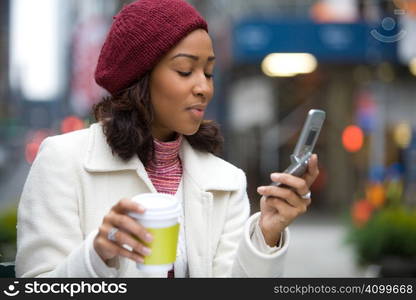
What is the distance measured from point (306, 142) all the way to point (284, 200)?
0.57 feet

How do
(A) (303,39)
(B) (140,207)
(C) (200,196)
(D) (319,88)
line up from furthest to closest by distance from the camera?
1. (D) (319,88)
2. (A) (303,39)
3. (C) (200,196)
4. (B) (140,207)

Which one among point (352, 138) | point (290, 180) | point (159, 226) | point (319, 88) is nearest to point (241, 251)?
point (290, 180)

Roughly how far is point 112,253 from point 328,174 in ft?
46.1

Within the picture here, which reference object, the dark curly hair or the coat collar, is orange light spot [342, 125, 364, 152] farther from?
the dark curly hair

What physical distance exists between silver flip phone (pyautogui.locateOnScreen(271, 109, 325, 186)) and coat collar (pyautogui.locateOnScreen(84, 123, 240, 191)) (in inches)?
18.3

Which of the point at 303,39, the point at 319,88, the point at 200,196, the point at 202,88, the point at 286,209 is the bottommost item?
the point at 286,209

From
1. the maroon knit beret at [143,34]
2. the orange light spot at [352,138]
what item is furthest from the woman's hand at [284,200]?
the orange light spot at [352,138]

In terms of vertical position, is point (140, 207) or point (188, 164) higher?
point (188, 164)

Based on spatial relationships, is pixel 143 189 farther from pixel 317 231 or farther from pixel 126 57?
pixel 317 231

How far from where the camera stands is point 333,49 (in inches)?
531

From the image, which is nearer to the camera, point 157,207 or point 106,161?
point 157,207

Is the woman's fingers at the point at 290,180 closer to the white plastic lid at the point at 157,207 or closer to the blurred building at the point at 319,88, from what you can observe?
the white plastic lid at the point at 157,207

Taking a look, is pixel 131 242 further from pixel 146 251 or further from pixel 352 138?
pixel 352 138

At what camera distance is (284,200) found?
189cm
